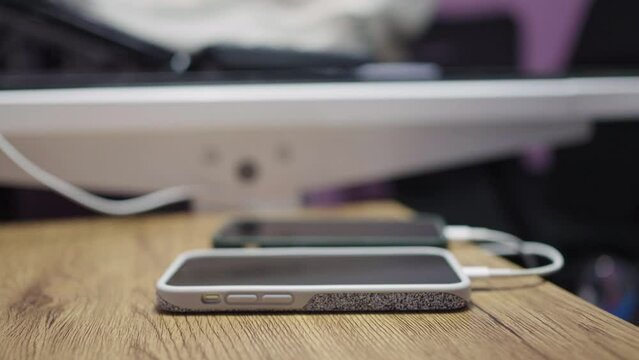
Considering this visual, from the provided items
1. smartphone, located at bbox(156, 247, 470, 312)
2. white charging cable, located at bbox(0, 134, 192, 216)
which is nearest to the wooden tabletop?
smartphone, located at bbox(156, 247, 470, 312)

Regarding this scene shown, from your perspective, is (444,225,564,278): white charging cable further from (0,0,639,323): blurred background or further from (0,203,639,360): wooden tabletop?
(0,0,639,323): blurred background

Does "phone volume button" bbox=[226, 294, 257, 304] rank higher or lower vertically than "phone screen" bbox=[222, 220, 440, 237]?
higher

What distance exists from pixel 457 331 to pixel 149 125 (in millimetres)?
323

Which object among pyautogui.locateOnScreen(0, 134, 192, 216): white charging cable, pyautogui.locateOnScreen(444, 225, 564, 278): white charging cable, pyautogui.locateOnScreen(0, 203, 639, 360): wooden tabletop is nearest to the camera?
pyautogui.locateOnScreen(0, 203, 639, 360): wooden tabletop

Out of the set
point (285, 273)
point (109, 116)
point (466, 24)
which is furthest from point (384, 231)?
point (466, 24)

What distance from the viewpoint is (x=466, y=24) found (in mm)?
1193

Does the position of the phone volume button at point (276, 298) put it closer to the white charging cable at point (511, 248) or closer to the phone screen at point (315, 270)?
the phone screen at point (315, 270)

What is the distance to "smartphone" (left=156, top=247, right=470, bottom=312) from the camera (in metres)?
0.31

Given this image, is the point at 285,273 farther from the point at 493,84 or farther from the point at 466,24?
the point at 466,24

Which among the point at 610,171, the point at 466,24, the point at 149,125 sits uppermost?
the point at 466,24

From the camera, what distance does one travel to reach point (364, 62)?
1.92ft

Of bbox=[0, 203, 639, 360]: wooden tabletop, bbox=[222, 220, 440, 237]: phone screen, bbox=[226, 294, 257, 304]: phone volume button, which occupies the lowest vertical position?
bbox=[0, 203, 639, 360]: wooden tabletop

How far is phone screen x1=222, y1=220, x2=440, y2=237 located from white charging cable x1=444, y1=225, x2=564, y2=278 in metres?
0.02

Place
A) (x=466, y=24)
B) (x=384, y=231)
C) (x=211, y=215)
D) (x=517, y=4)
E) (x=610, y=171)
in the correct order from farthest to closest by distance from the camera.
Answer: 1. (x=517, y=4)
2. (x=466, y=24)
3. (x=610, y=171)
4. (x=211, y=215)
5. (x=384, y=231)
